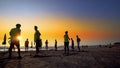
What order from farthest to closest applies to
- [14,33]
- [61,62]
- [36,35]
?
[36,35]
[14,33]
[61,62]

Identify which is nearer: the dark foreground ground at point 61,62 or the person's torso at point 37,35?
the dark foreground ground at point 61,62

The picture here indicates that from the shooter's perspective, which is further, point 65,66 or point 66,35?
point 66,35

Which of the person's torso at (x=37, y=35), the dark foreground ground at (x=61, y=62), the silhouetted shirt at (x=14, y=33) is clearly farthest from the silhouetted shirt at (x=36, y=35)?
the silhouetted shirt at (x=14, y=33)

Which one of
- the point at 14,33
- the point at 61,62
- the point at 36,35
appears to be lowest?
the point at 61,62

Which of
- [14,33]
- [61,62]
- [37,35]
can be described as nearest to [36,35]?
[37,35]

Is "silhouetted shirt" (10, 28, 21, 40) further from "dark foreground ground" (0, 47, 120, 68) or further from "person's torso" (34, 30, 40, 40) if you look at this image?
"person's torso" (34, 30, 40, 40)

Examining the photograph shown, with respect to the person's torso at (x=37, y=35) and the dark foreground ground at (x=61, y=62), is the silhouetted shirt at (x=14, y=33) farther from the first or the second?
the person's torso at (x=37, y=35)

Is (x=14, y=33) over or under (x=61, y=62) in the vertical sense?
over

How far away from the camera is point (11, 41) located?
49.0 feet

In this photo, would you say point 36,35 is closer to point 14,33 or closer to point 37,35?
point 37,35

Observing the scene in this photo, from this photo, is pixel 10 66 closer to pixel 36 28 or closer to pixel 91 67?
pixel 91 67

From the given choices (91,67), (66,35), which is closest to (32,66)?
(91,67)

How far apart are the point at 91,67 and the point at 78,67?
0.72 metres

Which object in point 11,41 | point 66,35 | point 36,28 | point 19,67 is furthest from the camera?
point 66,35
